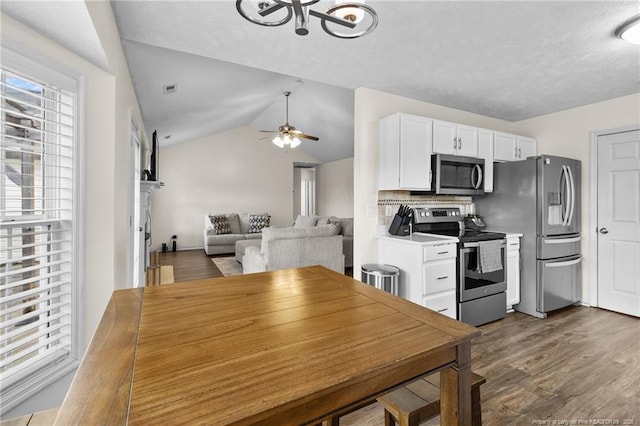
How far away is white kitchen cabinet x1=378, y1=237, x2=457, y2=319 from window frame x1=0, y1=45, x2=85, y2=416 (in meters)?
2.53

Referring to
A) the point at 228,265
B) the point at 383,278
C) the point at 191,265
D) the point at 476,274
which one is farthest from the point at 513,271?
the point at 191,265

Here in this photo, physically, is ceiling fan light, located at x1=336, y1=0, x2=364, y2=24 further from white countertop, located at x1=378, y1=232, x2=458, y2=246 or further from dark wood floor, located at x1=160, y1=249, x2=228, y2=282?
dark wood floor, located at x1=160, y1=249, x2=228, y2=282

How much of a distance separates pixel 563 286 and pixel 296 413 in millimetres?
4065

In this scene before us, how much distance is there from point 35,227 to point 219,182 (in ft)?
22.3

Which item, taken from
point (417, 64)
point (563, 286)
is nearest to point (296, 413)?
point (417, 64)

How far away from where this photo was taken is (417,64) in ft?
8.87

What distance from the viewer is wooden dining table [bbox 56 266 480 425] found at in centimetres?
57

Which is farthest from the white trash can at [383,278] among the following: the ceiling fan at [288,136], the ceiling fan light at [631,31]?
the ceiling fan at [288,136]

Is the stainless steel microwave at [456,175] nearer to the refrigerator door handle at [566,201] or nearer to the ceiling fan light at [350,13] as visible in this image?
the refrigerator door handle at [566,201]

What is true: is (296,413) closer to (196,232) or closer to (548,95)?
(548,95)

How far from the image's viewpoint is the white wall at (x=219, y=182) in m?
7.61

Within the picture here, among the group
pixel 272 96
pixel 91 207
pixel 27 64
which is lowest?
pixel 91 207

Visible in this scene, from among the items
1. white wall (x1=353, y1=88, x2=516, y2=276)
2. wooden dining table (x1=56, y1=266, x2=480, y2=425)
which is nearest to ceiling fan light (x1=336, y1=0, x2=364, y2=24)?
wooden dining table (x1=56, y1=266, x2=480, y2=425)

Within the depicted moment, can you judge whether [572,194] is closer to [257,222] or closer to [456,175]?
[456,175]
